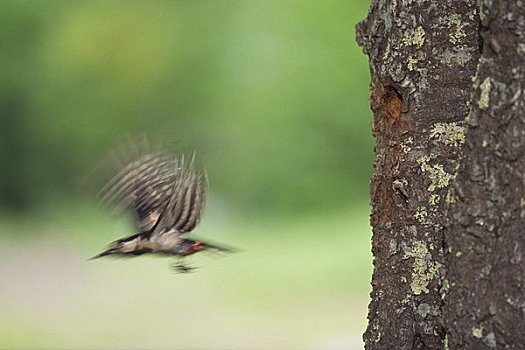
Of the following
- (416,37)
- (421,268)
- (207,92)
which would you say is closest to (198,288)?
(207,92)

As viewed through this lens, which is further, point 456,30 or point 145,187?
point 145,187

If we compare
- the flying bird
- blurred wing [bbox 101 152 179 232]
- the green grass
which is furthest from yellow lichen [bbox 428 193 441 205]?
the green grass

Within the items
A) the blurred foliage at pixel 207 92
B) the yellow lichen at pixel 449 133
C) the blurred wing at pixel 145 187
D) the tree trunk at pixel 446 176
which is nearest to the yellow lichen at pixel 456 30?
the tree trunk at pixel 446 176

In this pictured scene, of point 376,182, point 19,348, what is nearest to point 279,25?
point 19,348

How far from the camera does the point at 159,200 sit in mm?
2639

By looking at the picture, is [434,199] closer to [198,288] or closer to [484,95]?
[484,95]

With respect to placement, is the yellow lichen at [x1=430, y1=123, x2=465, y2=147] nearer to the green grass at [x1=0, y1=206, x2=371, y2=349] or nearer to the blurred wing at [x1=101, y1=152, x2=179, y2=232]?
the blurred wing at [x1=101, y1=152, x2=179, y2=232]

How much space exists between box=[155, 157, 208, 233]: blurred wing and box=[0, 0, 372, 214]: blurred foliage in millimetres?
3654

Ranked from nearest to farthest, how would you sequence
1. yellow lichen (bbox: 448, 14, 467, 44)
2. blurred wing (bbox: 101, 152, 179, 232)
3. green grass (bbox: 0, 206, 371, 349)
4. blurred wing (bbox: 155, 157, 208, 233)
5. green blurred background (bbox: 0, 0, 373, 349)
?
1. yellow lichen (bbox: 448, 14, 467, 44)
2. blurred wing (bbox: 155, 157, 208, 233)
3. blurred wing (bbox: 101, 152, 179, 232)
4. green grass (bbox: 0, 206, 371, 349)
5. green blurred background (bbox: 0, 0, 373, 349)

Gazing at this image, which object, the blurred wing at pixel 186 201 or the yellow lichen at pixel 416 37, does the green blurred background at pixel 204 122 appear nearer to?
the blurred wing at pixel 186 201

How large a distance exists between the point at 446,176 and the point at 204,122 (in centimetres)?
441

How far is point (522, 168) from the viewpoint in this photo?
1.60m

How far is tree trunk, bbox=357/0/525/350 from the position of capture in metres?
1.63

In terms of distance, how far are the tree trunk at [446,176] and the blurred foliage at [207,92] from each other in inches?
164
